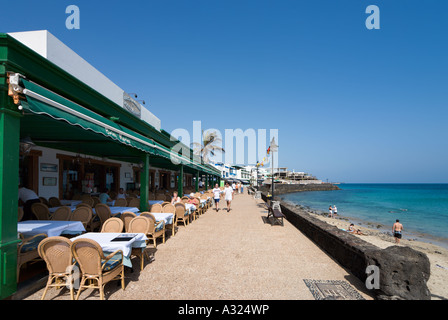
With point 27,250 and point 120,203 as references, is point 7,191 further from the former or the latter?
point 120,203

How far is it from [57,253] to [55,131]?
3992 mm

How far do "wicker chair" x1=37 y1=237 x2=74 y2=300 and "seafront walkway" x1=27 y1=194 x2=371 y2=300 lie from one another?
0.31m

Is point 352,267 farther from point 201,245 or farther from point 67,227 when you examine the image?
point 67,227

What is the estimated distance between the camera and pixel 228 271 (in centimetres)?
419

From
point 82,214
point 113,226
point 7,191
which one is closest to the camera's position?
point 7,191

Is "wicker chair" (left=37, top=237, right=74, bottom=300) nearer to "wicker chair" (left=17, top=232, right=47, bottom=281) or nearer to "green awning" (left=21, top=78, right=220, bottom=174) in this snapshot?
"wicker chair" (left=17, top=232, right=47, bottom=281)

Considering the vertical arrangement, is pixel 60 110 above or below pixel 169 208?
above

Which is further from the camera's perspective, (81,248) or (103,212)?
(103,212)

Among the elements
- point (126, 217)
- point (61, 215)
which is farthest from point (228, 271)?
point (61, 215)

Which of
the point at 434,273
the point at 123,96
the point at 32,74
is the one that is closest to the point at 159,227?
the point at 32,74

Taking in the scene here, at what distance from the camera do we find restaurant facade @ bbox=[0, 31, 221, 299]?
2.96 meters

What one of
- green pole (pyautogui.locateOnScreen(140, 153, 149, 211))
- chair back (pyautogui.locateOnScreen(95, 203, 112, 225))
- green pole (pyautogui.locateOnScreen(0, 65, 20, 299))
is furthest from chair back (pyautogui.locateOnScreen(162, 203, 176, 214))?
green pole (pyautogui.locateOnScreen(0, 65, 20, 299))

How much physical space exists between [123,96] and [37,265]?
12173mm

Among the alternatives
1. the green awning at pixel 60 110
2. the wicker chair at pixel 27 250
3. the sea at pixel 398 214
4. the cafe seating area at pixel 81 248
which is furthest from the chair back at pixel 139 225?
the sea at pixel 398 214
